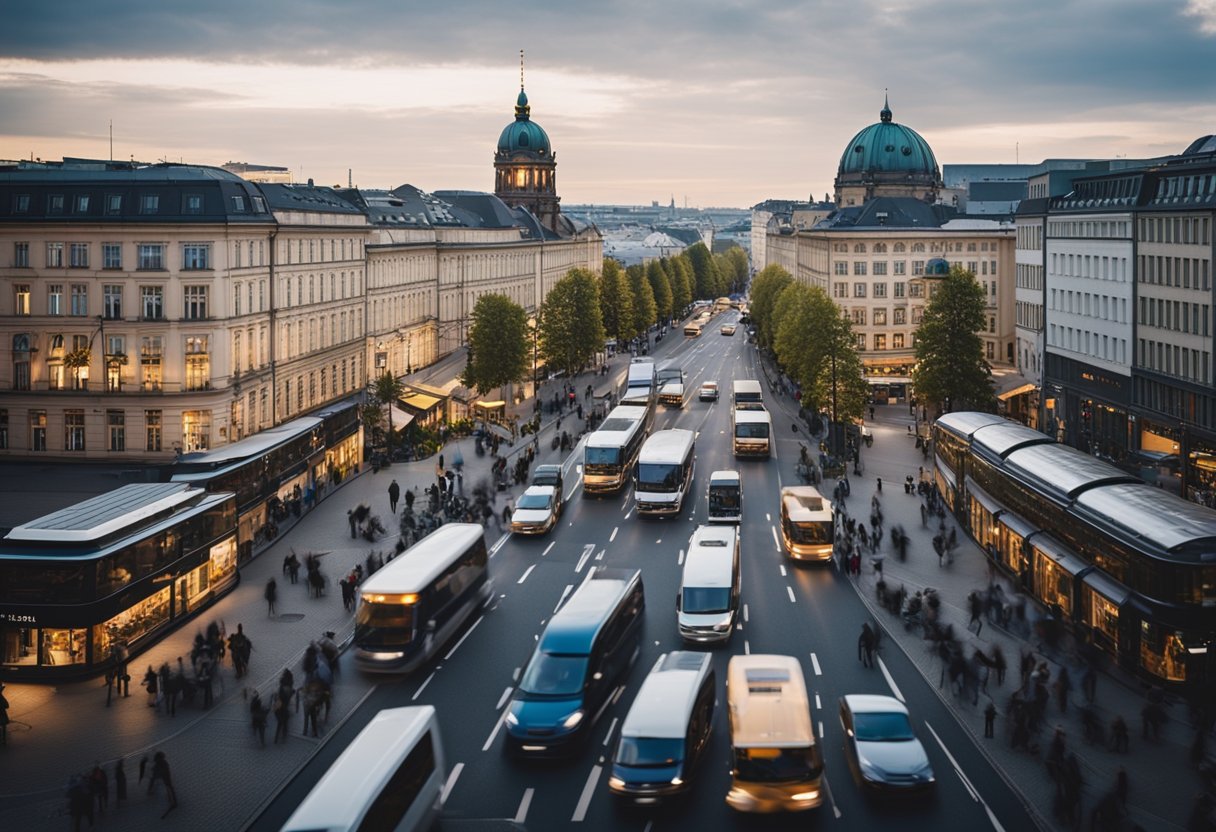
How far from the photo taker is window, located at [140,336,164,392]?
66875 mm

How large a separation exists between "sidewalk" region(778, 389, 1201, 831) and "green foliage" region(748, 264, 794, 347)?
89.9 meters

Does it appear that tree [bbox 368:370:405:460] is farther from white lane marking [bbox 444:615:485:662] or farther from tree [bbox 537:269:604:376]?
white lane marking [bbox 444:615:485:662]

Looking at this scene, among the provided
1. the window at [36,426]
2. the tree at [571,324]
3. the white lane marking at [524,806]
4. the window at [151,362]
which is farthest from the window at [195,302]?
the tree at [571,324]

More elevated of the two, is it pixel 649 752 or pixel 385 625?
pixel 385 625

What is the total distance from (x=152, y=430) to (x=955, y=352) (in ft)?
172

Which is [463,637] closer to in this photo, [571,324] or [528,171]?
[571,324]

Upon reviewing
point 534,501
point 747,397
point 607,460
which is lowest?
point 534,501

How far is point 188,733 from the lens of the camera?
34344 millimetres

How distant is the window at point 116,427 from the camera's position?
66625 millimetres

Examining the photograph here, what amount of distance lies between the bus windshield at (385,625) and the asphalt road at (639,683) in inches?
53.7

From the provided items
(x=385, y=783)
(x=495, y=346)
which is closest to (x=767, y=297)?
(x=495, y=346)

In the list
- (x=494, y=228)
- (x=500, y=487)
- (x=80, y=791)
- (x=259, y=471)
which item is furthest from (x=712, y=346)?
(x=80, y=791)

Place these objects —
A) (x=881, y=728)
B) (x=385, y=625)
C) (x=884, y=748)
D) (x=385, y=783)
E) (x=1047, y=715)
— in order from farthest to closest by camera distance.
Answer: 1. (x=385, y=625)
2. (x=1047, y=715)
3. (x=881, y=728)
4. (x=884, y=748)
5. (x=385, y=783)

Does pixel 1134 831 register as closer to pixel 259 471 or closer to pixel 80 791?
pixel 80 791
